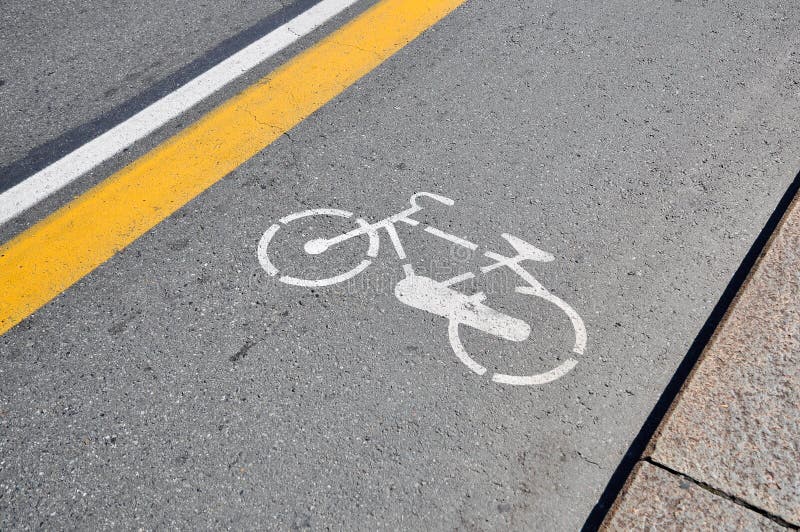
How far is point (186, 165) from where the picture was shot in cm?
425

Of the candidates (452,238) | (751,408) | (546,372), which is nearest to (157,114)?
(452,238)

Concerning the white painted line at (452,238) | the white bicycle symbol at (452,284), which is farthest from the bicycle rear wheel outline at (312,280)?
the white painted line at (452,238)

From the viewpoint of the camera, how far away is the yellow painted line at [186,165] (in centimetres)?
367

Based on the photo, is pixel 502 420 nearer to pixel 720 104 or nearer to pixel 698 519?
pixel 698 519

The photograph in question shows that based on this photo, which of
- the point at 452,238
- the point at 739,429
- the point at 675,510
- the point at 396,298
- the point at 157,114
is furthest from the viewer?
the point at 157,114

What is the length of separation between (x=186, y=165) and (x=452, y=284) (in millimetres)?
1689

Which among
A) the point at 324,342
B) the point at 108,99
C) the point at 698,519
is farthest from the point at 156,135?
the point at 698,519

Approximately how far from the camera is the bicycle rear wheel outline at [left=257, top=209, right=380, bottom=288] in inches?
139

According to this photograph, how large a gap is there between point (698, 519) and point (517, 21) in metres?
3.76

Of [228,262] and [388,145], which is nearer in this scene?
[228,262]

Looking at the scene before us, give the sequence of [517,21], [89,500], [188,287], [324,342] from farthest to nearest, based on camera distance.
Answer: [517,21] → [188,287] → [324,342] → [89,500]

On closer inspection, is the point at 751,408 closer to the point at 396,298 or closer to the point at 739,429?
the point at 739,429

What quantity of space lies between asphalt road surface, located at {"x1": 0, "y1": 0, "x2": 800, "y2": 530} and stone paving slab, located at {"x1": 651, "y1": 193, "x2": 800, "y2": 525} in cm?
20

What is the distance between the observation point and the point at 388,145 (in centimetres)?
428
